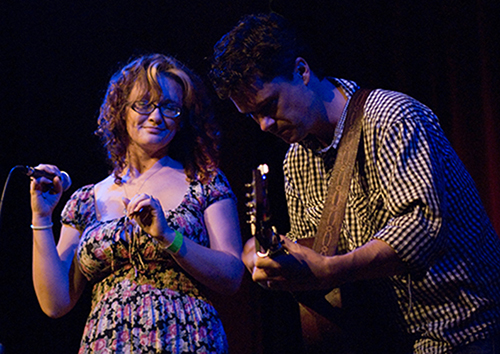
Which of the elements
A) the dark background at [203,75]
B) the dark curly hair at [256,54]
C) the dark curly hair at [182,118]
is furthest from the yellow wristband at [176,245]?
the dark background at [203,75]

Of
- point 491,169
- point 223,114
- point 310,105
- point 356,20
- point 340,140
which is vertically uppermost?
point 356,20

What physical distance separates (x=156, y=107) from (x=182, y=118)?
139mm

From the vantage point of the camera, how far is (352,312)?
168cm

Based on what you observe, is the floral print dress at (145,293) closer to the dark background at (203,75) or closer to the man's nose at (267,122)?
the man's nose at (267,122)

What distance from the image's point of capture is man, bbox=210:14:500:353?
51.5 inches

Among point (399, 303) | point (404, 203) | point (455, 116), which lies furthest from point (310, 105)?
point (455, 116)

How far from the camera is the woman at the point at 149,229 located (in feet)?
5.79

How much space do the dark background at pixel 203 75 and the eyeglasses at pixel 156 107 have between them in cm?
103

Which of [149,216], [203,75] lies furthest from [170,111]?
[203,75]

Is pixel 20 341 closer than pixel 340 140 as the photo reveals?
No

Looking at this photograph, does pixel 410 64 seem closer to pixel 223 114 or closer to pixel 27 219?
pixel 223 114

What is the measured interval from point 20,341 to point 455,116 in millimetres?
2945

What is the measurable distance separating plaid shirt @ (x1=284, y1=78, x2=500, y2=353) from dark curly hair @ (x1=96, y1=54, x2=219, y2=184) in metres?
0.86

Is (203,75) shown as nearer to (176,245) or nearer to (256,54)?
(256,54)
